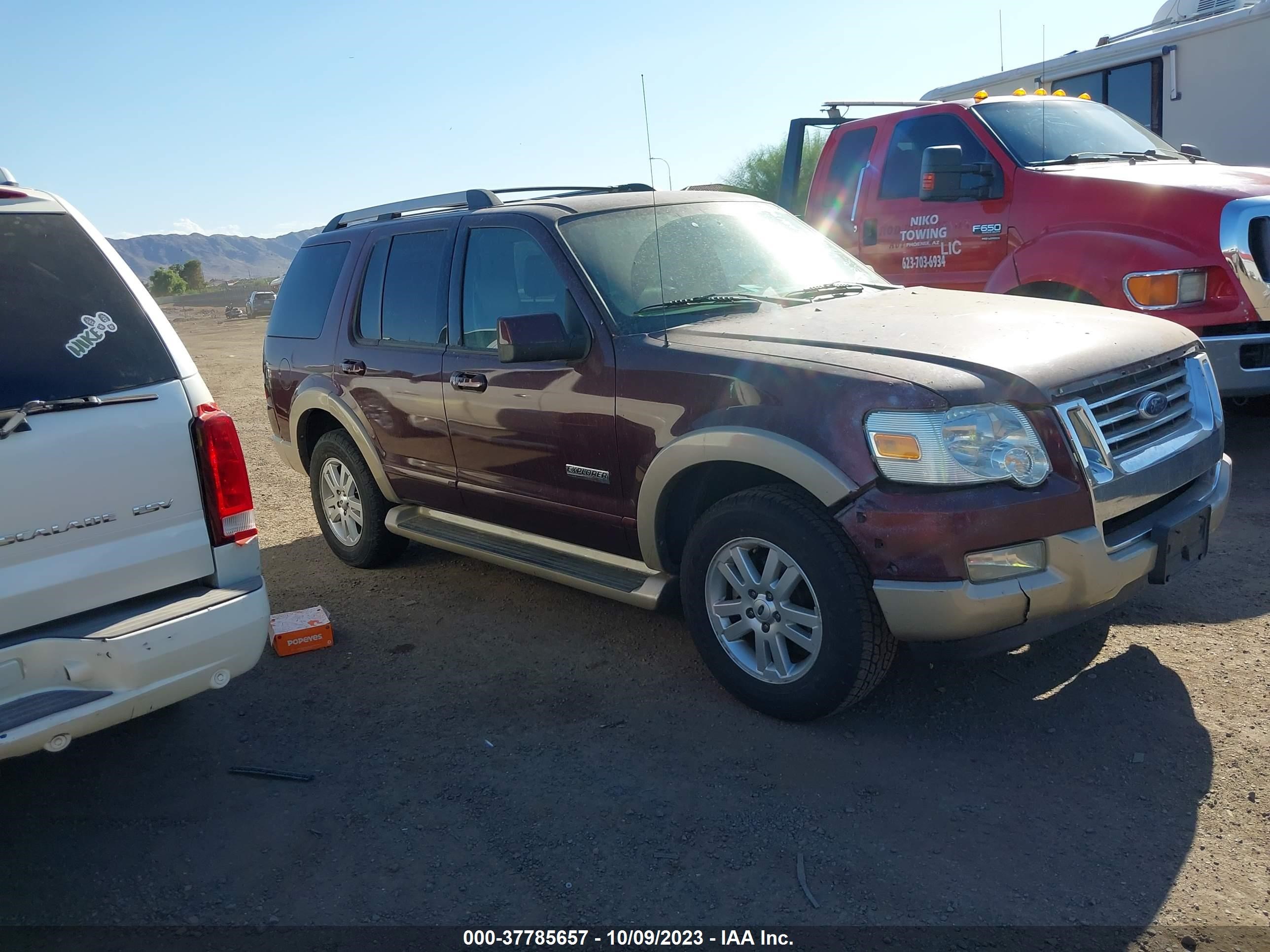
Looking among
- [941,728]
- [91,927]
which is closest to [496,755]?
[91,927]

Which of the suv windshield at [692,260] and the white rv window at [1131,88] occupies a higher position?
the white rv window at [1131,88]

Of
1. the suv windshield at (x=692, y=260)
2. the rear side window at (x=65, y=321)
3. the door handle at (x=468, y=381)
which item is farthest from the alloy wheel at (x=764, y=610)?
the rear side window at (x=65, y=321)

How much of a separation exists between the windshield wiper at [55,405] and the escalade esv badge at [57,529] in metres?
0.27

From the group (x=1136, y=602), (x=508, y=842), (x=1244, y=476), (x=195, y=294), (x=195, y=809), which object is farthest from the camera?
(x=195, y=294)

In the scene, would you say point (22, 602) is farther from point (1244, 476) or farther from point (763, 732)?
point (1244, 476)

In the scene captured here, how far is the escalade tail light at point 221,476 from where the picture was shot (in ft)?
10.9

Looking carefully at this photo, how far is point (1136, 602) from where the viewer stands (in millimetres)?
4676

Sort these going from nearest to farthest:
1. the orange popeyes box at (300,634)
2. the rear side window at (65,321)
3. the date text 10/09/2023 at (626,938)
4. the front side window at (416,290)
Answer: the date text 10/09/2023 at (626,938), the rear side window at (65,321), the orange popeyes box at (300,634), the front side window at (416,290)

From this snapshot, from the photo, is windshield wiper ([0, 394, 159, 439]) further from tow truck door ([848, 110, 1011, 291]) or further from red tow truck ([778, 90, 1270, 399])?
tow truck door ([848, 110, 1011, 291])

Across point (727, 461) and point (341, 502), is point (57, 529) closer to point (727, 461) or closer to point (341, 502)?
point (727, 461)

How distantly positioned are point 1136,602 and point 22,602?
4.29 metres

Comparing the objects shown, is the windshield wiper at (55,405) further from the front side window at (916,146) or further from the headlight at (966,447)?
the front side window at (916,146)

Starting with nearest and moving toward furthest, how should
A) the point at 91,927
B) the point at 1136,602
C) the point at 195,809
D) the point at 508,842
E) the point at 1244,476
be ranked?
the point at 91,927
the point at 508,842
the point at 195,809
the point at 1136,602
the point at 1244,476

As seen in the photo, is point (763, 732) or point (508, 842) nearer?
point (508, 842)
